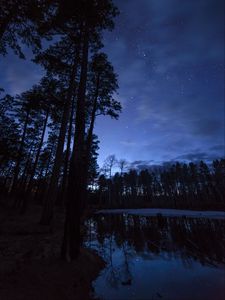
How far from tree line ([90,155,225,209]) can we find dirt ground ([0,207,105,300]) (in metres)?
43.0

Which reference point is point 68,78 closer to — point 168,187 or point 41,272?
point 41,272

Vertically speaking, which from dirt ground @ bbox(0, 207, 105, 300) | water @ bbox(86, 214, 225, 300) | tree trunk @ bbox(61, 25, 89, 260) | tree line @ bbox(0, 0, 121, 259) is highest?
tree line @ bbox(0, 0, 121, 259)

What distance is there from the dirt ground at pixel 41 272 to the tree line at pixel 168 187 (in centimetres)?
4303

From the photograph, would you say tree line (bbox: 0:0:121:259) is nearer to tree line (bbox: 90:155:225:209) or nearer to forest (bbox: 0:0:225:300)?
forest (bbox: 0:0:225:300)

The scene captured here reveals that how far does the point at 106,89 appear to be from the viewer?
15500mm

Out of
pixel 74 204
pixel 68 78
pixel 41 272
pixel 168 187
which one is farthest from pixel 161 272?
pixel 168 187

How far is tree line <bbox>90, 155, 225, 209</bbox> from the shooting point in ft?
180

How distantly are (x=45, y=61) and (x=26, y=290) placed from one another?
11.4m

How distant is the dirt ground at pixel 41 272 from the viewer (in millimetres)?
3557

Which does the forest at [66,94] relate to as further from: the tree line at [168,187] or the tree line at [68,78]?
the tree line at [168,187]

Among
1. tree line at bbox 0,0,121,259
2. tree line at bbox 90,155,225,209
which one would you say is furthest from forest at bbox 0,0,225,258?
tree line at bbox 90,155,225,209

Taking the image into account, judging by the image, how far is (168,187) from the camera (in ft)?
209

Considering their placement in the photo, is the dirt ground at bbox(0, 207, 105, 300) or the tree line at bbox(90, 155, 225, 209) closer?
the dirt ground at bbox(0, 207, 105, 300)

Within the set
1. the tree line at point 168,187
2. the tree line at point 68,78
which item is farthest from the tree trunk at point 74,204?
the tree line at point 168,187
